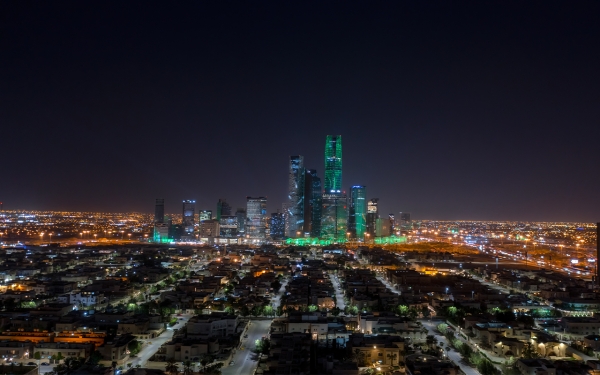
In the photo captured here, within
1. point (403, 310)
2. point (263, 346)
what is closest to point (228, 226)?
point (403, 310)

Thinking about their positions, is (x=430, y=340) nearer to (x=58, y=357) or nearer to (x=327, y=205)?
(x=58, y=357)

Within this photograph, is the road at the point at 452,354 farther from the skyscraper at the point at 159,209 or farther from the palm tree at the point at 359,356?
the skyscraper at the point at 159,209

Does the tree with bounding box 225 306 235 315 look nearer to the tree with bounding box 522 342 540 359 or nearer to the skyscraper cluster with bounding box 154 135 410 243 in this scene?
the tree with bounding box 522 342 540 359

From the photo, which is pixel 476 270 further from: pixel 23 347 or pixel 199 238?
pixel 199 238

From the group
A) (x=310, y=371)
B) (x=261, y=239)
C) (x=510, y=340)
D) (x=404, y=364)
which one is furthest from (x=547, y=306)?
(x=261, y=239)

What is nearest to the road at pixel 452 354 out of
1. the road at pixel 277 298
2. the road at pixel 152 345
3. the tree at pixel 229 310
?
the road at pixel 277 298
